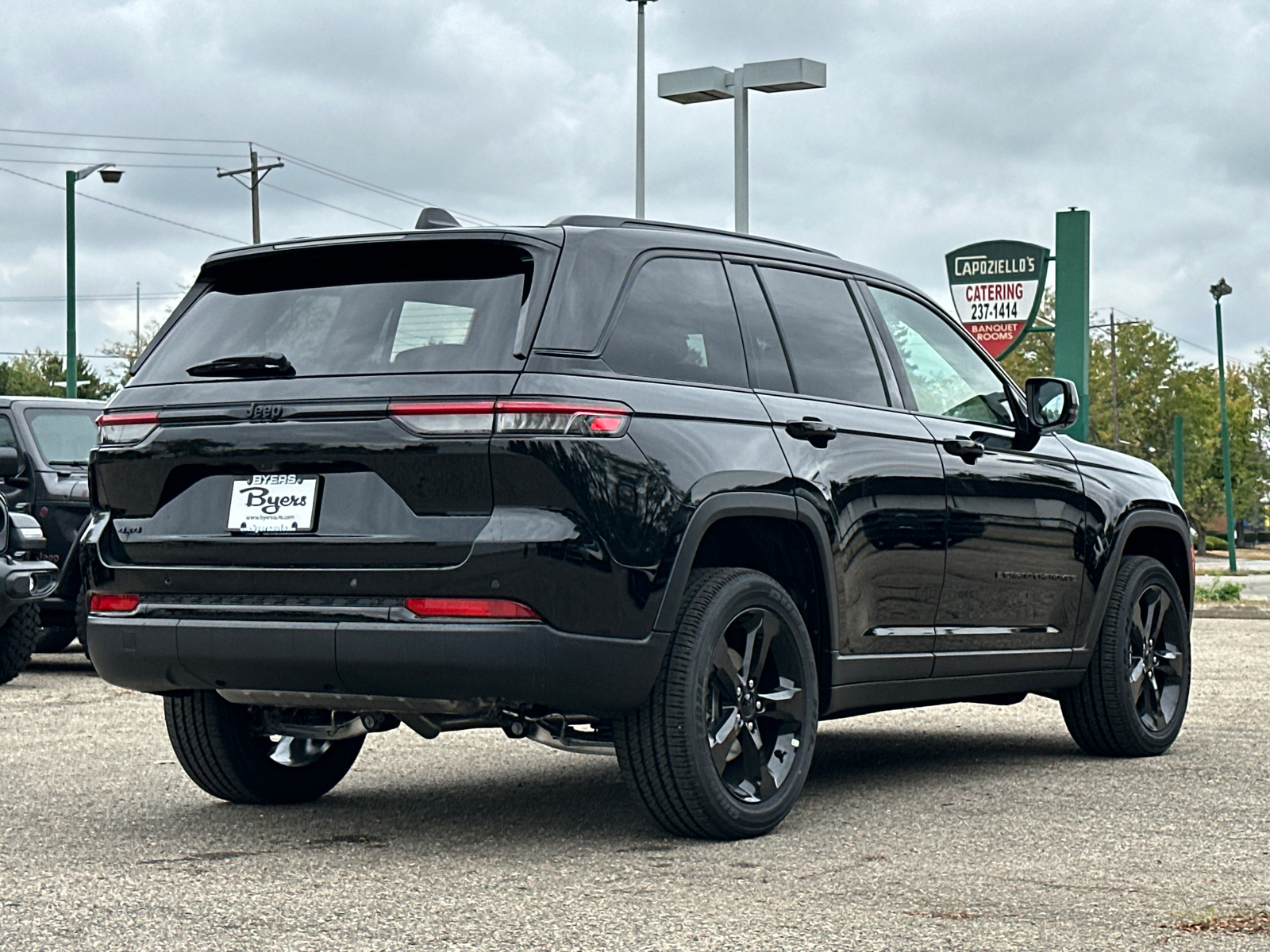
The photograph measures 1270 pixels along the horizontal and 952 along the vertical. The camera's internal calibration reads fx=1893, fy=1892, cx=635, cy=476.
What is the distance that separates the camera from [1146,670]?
26.3 ft

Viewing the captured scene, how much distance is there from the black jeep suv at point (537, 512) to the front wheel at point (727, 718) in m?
0.01

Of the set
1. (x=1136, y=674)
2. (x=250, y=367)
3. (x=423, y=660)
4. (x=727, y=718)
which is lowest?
(x=1136, y=674)

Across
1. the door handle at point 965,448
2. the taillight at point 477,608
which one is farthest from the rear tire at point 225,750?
the door handle at point 965,448

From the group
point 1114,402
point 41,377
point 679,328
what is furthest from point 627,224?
point 41,377

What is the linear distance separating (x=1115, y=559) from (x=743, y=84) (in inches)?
497

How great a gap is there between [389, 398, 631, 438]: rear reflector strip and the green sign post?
15163 mm

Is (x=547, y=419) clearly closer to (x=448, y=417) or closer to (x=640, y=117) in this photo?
(x=448, y=417)

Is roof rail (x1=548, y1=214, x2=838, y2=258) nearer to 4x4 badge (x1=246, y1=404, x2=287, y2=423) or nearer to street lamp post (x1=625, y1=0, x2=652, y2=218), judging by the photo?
4x4 badge (x1=246, y1=404, x2=287, y2=423)

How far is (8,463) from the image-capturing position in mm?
12352

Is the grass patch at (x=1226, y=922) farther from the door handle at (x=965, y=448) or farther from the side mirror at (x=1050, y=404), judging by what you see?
Result: the side mirror at (x=1050, y=404)

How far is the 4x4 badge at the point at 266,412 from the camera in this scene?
216 inches

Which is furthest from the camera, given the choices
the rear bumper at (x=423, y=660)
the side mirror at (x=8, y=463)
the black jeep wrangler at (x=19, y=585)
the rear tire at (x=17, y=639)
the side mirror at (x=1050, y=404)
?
the side mirror at (x=8, y=463)

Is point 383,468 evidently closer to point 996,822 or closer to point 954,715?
point 996,822

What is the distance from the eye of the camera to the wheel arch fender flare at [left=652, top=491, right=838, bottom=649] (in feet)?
17.7
